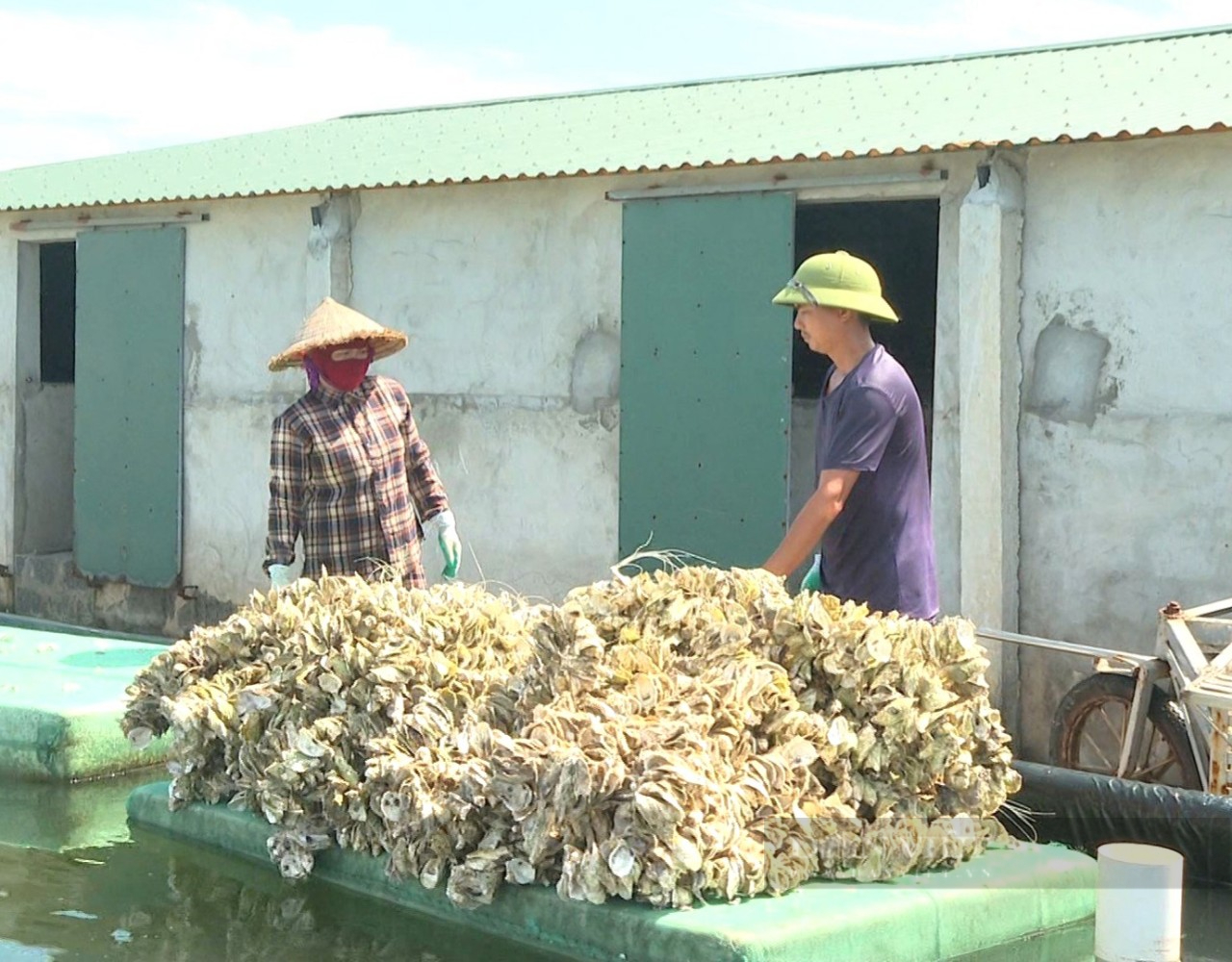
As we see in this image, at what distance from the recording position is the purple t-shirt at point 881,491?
512 cm

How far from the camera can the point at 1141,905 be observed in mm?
3953

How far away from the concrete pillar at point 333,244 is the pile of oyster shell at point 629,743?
5.91 metres

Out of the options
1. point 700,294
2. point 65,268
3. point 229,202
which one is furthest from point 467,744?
point 65,268

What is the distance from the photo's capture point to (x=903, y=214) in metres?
12.4

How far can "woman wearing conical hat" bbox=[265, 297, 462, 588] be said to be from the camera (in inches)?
262

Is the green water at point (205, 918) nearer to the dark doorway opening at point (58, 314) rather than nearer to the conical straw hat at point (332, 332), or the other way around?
the conical straw hat at point (332, 332)

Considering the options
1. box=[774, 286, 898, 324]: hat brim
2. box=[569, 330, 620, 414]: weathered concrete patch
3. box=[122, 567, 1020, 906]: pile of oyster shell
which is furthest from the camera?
box=[569, 330, 620, 414]: weathered concrete patch

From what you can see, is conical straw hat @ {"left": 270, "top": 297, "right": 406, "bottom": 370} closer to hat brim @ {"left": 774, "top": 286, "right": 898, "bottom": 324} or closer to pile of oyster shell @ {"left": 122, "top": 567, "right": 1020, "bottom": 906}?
pile of oyster shell @ {"left": 122, "top": 567, "right": 1020, "bottom": 906}

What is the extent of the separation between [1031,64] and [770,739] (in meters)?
6.82

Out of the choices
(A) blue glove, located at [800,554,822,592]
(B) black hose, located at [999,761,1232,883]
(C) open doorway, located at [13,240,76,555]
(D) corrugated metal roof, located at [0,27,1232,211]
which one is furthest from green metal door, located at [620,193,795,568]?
(C) open doorway, located at [13,240,76,555]

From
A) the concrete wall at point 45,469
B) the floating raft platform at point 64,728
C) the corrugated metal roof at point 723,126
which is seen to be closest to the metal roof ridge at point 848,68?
the corrugated metal roof at point 723,126

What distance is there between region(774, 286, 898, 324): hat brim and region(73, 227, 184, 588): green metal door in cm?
751

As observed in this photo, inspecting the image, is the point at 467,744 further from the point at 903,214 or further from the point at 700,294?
the point at 903,214

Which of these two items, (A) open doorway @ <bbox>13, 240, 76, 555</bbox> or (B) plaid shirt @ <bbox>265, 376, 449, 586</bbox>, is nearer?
(B) plaid shirt @ <bbox>265, 376, 449, 586</bbox>
